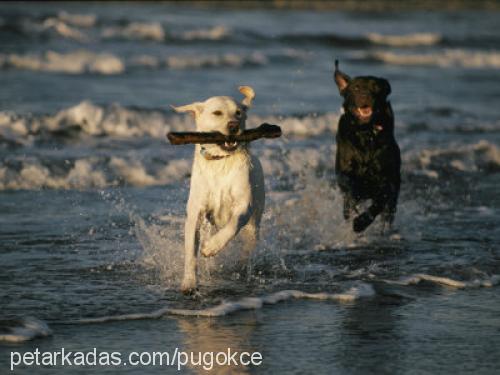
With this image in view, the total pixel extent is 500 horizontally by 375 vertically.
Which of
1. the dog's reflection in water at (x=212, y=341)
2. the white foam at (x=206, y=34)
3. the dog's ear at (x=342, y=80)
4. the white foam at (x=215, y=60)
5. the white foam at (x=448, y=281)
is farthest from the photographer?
the white foam at (x=206, y=34)

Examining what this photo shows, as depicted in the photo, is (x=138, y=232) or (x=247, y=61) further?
(x=247, y=61)

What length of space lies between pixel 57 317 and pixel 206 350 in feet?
3.59

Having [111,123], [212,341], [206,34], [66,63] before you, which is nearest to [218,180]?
[212,341]

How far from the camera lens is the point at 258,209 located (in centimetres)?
779

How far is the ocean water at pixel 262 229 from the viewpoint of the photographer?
255 inches

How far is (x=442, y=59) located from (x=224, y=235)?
20761 mm

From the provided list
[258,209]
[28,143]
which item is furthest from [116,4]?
[258,209]

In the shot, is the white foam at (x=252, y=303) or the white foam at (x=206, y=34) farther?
the white foam at (x=206, y=34)

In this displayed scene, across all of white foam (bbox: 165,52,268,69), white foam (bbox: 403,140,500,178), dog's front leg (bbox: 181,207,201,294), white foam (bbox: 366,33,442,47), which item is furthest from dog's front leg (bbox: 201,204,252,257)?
white foam (bbox: 366,33,442,47)

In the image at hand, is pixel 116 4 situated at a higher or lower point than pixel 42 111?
higher

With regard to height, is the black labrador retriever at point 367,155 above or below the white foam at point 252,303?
above

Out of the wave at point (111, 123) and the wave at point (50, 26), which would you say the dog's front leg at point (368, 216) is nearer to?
the wave at point (111, 123)

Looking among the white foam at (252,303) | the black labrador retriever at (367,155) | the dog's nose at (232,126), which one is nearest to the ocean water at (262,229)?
the white foam at (252,303)

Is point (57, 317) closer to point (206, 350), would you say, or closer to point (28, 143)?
point (206, 350)
